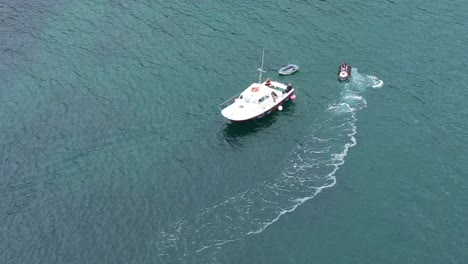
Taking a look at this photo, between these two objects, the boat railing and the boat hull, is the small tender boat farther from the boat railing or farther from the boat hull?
the boat railing

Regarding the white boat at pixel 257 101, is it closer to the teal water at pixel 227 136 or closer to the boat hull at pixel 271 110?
the boat hull at pixel 271 110

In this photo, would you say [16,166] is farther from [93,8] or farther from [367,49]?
[367,49]

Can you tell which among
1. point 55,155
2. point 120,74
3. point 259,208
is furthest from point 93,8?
point 259,208

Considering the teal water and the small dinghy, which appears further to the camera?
the small dinghy

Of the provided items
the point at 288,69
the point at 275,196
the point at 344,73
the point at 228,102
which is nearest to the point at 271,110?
the point at 228,102

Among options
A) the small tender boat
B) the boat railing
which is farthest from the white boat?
the small tender boat

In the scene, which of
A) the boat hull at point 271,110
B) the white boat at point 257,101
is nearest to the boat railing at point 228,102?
the white boat at point 257,101
